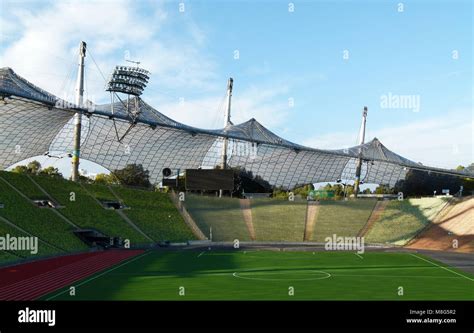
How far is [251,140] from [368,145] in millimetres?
22403

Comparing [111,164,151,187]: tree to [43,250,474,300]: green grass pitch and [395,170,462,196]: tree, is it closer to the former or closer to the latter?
[43,250,474,300]: green grass pitch

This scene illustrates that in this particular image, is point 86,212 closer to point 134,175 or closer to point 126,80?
point 126,80

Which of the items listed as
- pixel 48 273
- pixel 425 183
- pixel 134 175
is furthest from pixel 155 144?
pixel 425 183

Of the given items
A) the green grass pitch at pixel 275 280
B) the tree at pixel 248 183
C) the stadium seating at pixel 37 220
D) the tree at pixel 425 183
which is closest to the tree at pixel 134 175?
the tree at pixel 248 183

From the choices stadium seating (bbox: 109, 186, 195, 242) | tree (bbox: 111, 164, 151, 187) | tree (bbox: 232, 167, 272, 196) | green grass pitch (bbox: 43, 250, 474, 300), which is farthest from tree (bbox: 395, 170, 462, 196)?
green grass pitch (bbox: 43, 250, 474, 300)

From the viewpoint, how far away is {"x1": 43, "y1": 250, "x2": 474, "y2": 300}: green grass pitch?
79.3ft

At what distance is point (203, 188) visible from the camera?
7550 cm

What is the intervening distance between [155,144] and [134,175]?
13.2m

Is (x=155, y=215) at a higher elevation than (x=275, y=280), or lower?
higher

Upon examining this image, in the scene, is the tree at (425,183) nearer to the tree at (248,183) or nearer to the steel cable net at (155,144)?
the steel cable net at (155,144)

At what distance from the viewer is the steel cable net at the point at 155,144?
63.8 meters

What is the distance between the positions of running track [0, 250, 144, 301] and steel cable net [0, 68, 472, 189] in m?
20.6

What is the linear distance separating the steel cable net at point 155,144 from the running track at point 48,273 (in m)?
20.6

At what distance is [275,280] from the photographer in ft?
97.1
